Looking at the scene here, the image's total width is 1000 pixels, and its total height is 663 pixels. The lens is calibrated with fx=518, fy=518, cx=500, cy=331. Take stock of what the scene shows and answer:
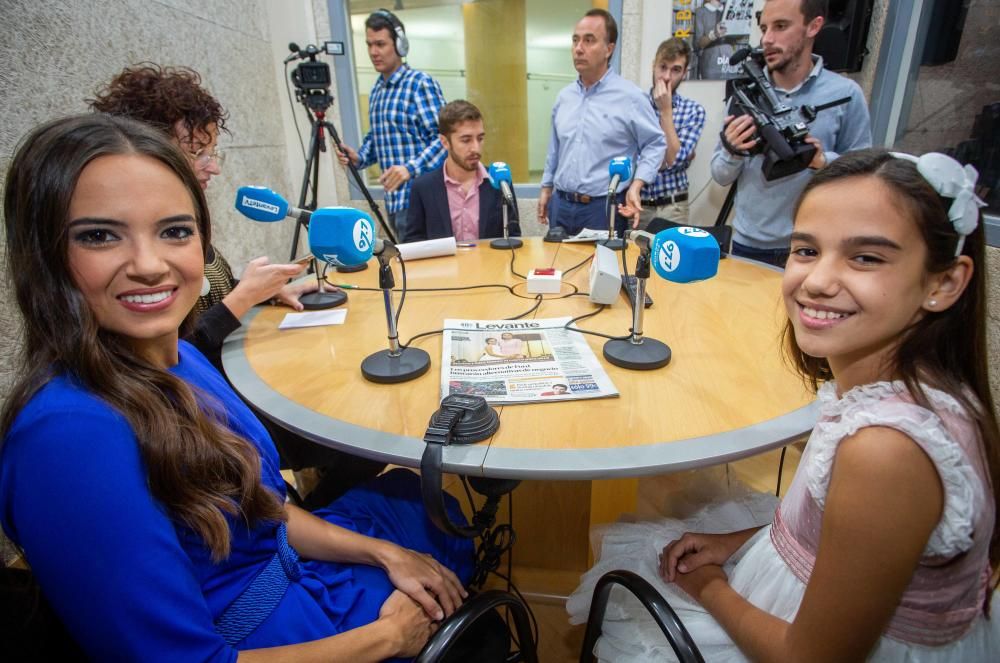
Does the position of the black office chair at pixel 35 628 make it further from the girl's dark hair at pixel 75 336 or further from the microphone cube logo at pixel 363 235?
the microphone cube logo at pixel 363 235

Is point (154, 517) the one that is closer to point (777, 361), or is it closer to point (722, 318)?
point (777, 361)

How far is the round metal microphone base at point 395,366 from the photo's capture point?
101 centimetres

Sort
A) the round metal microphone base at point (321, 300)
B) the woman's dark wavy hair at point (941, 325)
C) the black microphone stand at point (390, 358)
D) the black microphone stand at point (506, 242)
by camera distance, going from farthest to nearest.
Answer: the black microphone stand at point (506, 242) < the round metal microphone base at point (321, 300) < the black microphone stand at point (390, 358) < the woman's dark wavy hair at point (941, 325)

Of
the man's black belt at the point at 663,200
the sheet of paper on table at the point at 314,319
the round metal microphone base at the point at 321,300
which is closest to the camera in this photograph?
the sheet of paper on table at the point at 314,319

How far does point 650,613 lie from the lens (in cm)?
69

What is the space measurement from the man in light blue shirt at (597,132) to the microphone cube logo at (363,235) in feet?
5.98

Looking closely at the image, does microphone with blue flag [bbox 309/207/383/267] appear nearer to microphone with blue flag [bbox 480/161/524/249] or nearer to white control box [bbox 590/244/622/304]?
white control box [bbox 590/244/622/304]

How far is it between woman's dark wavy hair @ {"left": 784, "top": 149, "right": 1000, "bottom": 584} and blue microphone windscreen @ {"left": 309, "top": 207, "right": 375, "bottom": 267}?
71cm

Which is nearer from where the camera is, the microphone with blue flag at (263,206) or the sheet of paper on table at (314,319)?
the microphone with blue flag at (263,206)

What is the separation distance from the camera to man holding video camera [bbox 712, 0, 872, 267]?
6.25ft

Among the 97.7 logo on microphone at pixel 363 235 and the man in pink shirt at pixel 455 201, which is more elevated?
the 97.7 logo on microphone at pixel 363 235

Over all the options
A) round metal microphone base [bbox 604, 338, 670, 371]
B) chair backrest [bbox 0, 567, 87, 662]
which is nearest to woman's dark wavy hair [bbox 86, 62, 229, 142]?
chair backrest [bbox 0, 567, 87, 662]

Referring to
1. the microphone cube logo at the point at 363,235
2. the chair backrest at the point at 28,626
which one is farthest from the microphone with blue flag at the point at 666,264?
the chair backrest at the point at 28,626

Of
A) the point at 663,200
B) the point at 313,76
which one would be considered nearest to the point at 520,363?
the point at 663,200
